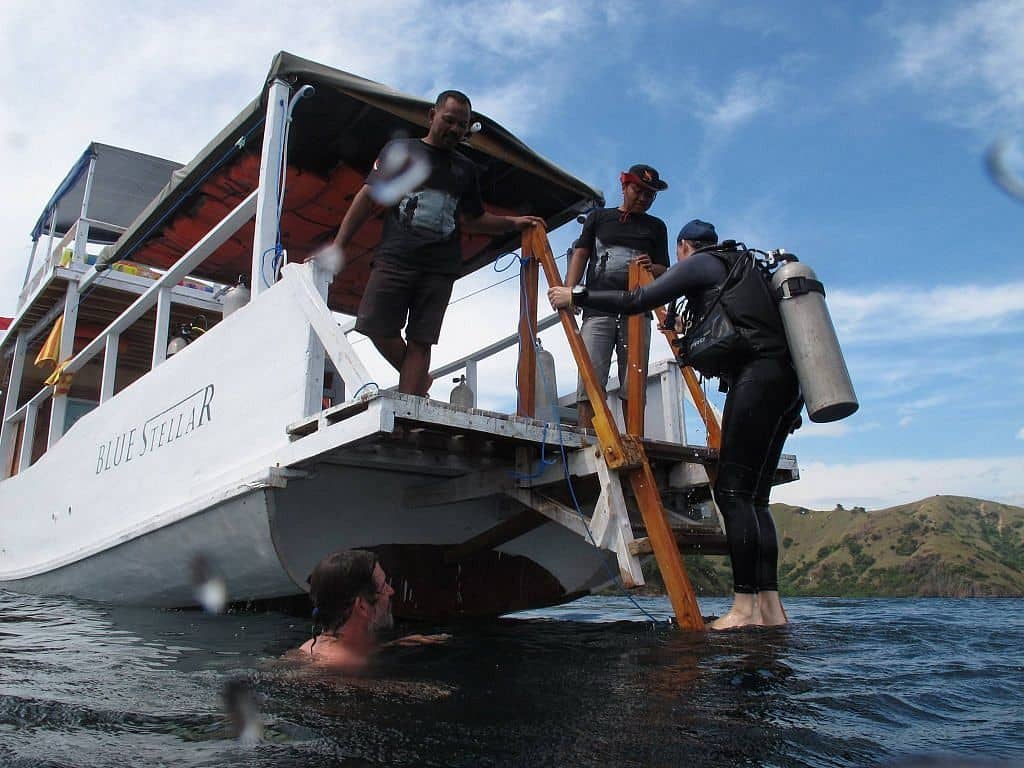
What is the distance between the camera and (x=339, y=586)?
2.93m

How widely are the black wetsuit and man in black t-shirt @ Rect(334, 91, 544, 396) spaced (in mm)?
1413

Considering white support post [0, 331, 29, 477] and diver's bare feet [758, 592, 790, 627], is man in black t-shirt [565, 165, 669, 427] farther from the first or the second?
white support post [0, 331, 29, 477]

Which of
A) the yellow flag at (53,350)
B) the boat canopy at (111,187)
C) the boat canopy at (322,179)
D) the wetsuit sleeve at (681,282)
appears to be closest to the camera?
the wetsuit sleeve at (681,282)

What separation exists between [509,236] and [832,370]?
3.92 m

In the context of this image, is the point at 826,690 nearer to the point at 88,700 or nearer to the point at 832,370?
the point at 832,370

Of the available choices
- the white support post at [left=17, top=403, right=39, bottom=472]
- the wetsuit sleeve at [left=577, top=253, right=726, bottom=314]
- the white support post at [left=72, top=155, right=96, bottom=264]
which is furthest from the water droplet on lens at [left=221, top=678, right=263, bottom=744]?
the white support post at [left=17, top=403, right=39, bottom=472]

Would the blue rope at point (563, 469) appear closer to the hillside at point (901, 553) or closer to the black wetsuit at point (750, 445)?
the black wetsuit at point (750, 445)

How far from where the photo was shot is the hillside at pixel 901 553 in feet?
76.7

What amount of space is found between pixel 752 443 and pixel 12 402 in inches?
359

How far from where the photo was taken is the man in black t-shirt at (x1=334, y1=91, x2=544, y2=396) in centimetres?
448

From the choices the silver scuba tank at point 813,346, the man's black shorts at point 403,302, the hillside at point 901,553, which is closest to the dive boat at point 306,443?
the man's black shorts at point 403,302

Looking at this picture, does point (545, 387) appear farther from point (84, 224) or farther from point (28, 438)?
point (28, 438)

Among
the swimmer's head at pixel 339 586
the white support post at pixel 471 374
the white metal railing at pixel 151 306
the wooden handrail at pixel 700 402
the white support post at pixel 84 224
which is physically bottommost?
the swimmer's head at pixel 339 586

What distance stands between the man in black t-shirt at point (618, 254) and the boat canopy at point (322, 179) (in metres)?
0.99
